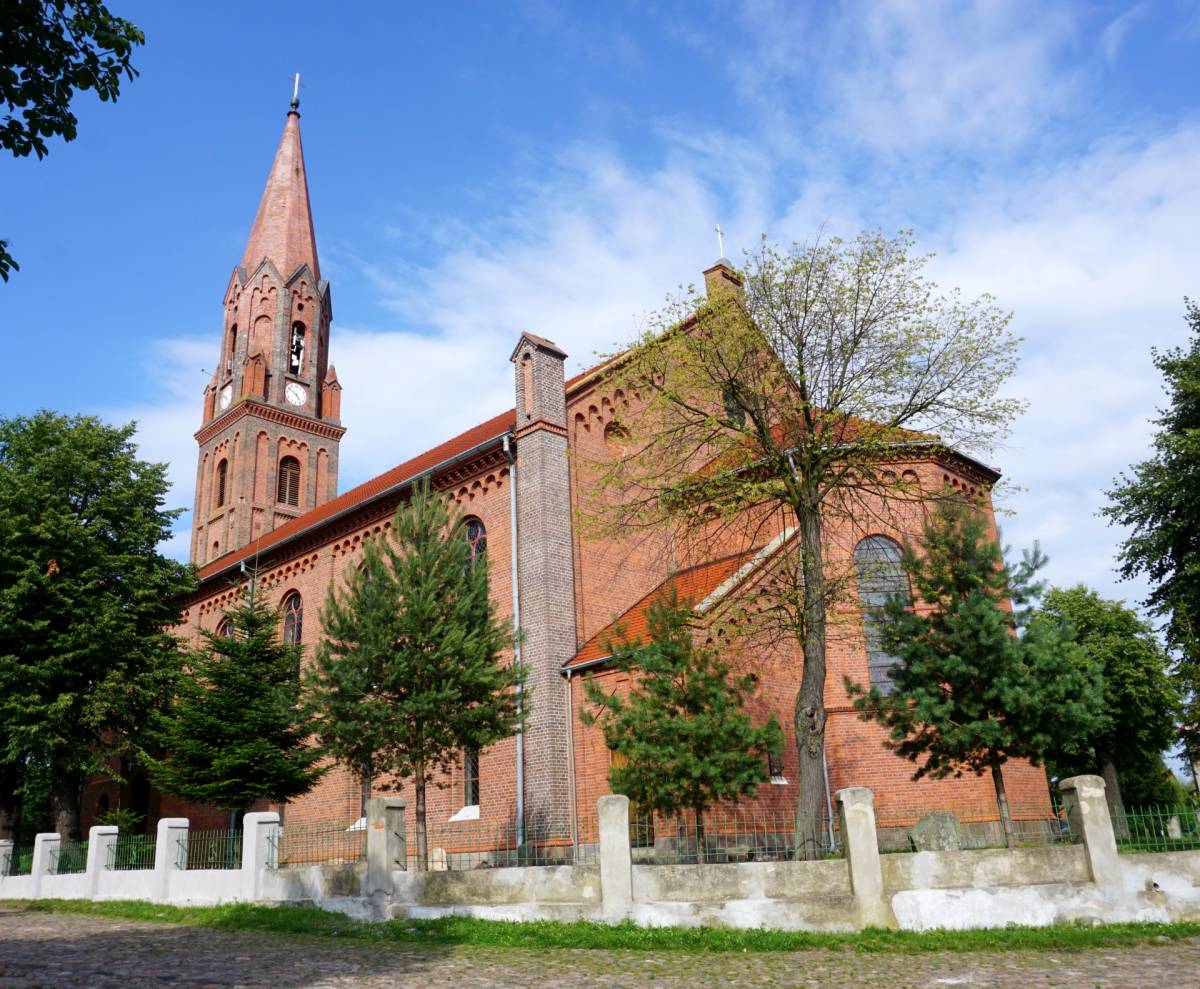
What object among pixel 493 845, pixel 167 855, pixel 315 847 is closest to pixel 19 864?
pixel 167 855

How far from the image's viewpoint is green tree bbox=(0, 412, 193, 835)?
74.9ft

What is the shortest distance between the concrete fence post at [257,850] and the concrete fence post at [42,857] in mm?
7533

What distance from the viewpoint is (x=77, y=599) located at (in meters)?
24.2

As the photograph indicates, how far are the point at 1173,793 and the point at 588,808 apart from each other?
1440 inches

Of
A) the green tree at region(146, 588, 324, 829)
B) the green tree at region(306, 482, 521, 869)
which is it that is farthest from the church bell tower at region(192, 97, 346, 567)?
the green tree at region(306, 482, 521, 869)

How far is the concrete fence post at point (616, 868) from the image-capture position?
1174cm

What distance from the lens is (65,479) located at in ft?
84.8

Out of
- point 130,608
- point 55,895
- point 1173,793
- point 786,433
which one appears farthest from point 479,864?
point 1173,793

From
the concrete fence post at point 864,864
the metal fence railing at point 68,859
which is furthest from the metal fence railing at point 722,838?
the metal fence railing at point 68,859

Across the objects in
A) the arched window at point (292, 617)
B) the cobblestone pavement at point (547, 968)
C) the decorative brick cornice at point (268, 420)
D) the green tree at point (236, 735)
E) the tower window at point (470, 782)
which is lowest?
the cobblestone pavement at point (547, 968)

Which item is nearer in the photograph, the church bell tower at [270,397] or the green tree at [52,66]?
the green tree at [52,66]

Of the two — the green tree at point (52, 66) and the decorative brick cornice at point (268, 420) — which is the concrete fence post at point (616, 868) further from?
the decorative brick cornice at point (268, 420)

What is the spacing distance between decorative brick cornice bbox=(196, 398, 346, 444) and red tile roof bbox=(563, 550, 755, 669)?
22319 millimetres

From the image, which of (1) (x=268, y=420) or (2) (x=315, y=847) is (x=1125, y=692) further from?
(1) (x=268, y=420)
